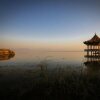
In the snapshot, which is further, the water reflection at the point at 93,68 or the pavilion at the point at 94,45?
the pavilion at the point at 94,45

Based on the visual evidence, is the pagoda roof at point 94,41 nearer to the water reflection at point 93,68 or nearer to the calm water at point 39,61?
the calm water at point 39,61

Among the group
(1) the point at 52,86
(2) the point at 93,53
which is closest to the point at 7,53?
(2) the point at 93,53

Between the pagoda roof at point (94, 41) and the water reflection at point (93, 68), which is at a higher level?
the pagoda roof at point (94, 41)

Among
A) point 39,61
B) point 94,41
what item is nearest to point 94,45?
point 94,41

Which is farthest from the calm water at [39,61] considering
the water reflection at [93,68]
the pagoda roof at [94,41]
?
the pagoda roof at [94,41]

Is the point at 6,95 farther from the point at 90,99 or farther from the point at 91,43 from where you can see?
the point at 91,43

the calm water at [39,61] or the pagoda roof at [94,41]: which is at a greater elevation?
the pagoda roof at [94,41]

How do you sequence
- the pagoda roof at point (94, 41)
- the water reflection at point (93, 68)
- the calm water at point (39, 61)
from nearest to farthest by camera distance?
the water reflection at point (93, 68)
the calm water at point (39, 61)
the pagoda roof at point (94, 41)

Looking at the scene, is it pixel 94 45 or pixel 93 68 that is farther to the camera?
pixel 94 45

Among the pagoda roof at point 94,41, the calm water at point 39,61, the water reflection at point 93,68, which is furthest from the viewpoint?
the pagoda roof at point 94,41

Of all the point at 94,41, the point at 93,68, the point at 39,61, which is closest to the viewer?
the point at 93,68

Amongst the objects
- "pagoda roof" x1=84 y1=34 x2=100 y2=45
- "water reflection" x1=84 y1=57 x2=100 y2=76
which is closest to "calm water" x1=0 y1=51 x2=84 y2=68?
"water reflection" x1=84 y1=57 x2=100 y2=76

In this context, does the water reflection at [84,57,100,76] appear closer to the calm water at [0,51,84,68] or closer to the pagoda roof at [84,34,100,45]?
the calm water at [0,51,84,68]

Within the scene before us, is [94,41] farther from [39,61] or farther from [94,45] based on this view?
[39,61]
